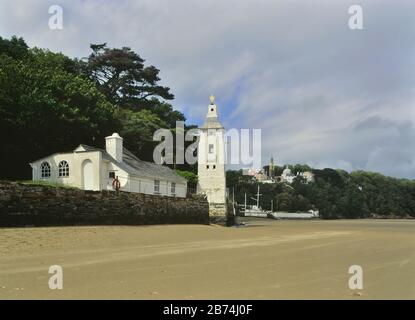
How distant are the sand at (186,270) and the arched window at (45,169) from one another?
16201 mm

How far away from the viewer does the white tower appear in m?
45.4

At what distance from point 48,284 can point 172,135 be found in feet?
147

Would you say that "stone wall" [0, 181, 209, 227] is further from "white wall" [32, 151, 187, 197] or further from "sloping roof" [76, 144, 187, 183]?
"sloping roof" [76, 144, 187, 183]

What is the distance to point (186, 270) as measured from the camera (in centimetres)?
1158

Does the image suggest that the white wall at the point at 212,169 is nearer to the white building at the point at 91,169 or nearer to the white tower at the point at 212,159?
the white tower at the point at 212,159

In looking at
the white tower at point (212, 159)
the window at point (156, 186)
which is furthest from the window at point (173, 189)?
the white tower at point (212, 159)

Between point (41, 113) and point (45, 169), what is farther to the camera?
point (45, 169)

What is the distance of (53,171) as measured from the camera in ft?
110

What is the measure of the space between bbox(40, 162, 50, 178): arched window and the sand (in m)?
16.2

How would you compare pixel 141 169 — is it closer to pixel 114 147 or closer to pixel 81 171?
pixel 114 147

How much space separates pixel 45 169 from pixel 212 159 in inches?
669
